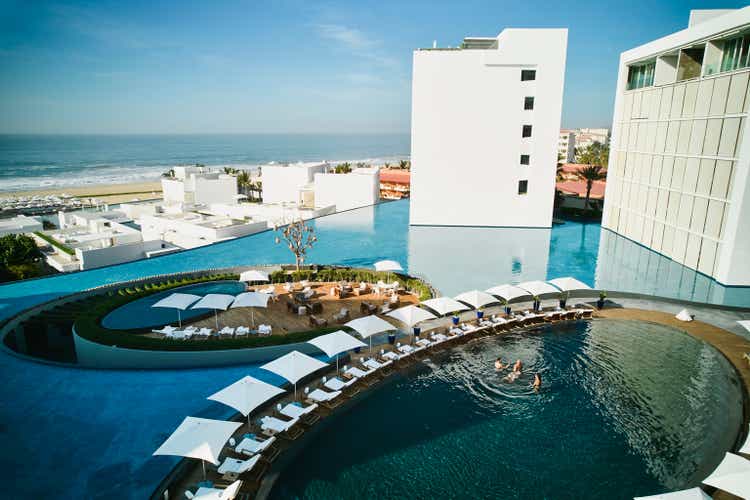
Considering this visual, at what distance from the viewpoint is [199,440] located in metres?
9.56

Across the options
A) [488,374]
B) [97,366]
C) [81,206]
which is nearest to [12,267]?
[97,366]

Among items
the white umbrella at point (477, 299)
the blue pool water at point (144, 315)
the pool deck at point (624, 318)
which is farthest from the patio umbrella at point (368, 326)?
the blue pool water at point (144, 315)

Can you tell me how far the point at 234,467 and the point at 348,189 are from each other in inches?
1659

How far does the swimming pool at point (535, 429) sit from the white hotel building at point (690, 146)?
980 centimetres

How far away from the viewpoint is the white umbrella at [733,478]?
336 inches

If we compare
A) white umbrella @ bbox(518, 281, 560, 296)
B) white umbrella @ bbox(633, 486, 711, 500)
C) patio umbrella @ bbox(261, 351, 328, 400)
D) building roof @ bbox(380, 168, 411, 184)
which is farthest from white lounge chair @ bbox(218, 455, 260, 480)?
building roof @ bbox(380, 168, 411, 184)

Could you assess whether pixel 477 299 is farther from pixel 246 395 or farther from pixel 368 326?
pixel 246 395

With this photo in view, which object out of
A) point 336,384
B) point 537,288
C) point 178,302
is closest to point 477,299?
point 537,288

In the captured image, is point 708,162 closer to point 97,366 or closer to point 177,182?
point 97,366

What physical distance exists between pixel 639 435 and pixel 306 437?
882 cm

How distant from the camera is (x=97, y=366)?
50.5 ft

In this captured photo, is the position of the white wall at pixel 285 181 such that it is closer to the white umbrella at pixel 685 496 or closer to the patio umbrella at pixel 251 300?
the patio umbrella at pixel 251 300

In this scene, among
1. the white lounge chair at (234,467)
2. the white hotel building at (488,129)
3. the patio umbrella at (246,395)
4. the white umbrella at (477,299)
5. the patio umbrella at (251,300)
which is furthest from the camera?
the white hotel building at (488,129)

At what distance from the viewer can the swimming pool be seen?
33.8ft
